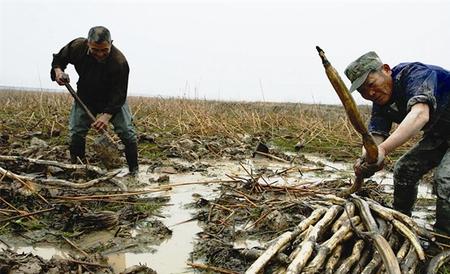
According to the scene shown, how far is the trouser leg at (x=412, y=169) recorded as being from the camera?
10.5 feet

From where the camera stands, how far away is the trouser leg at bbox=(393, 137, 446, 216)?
321 cm

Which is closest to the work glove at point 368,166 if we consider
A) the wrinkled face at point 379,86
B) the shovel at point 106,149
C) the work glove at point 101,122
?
the wrinkled face at point 379,86

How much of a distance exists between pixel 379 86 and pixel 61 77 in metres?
3.44

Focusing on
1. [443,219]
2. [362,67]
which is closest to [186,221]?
[362,67]

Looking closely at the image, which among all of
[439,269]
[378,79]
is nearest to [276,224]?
[439,269]

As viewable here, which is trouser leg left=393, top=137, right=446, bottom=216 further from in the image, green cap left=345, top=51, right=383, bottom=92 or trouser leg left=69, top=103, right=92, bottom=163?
trouser leg left=69, top=103, right=92, bottom=163

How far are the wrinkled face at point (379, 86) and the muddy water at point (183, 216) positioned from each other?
1161 millimetres

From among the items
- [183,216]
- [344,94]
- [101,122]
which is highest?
[344,94]

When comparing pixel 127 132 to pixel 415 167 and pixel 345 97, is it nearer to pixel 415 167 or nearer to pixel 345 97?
pixel 415 167

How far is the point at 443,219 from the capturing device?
2779 mm

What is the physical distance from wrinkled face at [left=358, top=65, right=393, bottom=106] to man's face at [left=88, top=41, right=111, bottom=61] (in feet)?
9.04

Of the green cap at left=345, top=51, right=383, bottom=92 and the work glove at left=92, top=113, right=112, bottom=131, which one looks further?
the work glove at left=92, top=113, right=112, bottom=131

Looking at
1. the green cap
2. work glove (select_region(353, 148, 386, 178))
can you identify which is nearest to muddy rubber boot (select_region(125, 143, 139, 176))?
the green cap

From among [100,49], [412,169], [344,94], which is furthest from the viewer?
A: [100,49]
